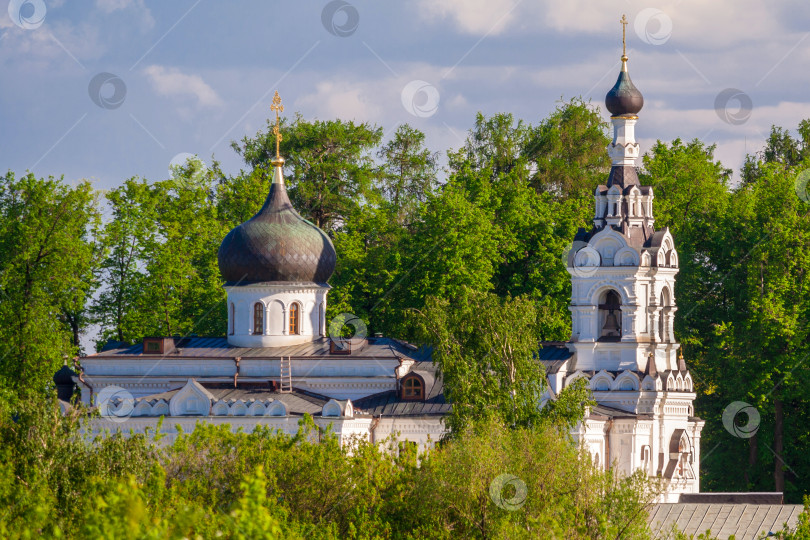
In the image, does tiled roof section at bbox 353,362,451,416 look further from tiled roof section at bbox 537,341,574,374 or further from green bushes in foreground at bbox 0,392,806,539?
green bushes in foreground at bbox 0,392,806,539

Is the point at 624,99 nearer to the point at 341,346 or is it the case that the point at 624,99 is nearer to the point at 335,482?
the point at 341,346

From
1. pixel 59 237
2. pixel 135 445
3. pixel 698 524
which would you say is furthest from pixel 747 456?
pixel 135 445

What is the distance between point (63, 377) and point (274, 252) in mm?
6526

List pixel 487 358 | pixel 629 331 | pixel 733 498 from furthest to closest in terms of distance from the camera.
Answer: pixel 629 331 < pixel 733 498 < pixel 487 358

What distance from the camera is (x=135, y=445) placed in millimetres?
30562

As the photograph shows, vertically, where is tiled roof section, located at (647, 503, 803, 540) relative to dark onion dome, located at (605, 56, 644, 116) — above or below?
below

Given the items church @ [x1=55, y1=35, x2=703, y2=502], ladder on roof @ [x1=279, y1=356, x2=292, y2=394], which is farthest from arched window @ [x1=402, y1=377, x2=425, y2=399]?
ladder on roof @ [x1=279, y1=356, x2=292, y2=394]

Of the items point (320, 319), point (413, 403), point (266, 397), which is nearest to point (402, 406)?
point (413, 403)

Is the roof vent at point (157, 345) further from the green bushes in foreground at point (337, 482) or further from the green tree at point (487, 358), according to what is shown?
the green bushes in foreground at point (337, 482)

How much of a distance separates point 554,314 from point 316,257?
7.32 metres

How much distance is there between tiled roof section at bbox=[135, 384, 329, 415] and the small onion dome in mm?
4155

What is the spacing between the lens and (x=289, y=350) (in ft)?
153

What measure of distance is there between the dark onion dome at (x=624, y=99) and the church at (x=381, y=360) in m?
0.04

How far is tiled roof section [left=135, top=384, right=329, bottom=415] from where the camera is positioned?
43078 millimetres
